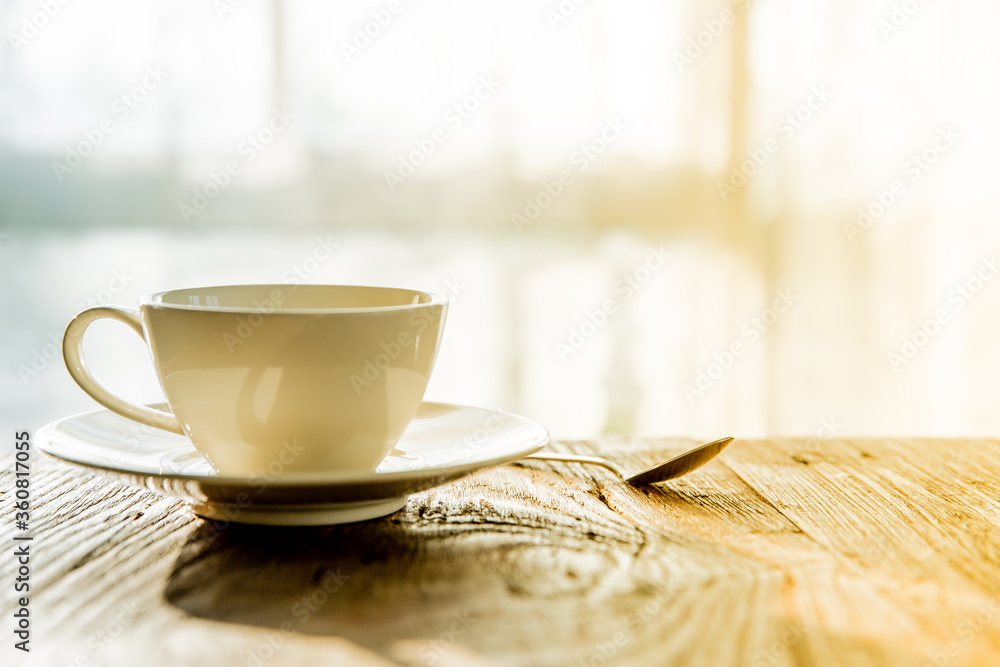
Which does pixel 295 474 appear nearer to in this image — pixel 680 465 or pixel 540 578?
pixel 540 578

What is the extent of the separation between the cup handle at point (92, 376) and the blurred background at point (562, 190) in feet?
4.66

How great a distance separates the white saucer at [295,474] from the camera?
16.1 inches

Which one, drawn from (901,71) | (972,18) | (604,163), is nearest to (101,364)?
(604,163)

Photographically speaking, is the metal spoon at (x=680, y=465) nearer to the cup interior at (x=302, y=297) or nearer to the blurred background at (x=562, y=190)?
the cup interior at (x=302, y=297)

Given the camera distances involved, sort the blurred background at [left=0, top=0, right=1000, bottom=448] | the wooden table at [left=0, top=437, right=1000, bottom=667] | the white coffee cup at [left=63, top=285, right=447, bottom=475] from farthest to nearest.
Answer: the blurred background at [left=0, top=0, right=1000, bottom=448]
the white coffee cup at [left=63, top=285, right=447, bottom=475]
the wooden table at [left=0, top=437, right=1000, bottom=667]

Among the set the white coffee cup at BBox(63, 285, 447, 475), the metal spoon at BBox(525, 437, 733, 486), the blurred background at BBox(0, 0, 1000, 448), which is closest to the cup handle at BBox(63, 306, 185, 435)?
the white coffee cup at BBox(63, 285, 447, 475)

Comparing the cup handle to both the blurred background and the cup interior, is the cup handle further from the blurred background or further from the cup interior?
the blurred background

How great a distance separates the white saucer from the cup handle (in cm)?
2

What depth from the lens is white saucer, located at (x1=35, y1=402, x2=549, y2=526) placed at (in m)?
0.41

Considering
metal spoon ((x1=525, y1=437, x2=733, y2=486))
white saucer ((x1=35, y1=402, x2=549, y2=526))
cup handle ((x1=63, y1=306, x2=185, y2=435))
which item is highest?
cup handle ((x1=63, y1=306, x2=185, y2=435))

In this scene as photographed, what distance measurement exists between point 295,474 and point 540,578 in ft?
0.43

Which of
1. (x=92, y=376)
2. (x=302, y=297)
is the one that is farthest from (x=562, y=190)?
(x=92, y=376)

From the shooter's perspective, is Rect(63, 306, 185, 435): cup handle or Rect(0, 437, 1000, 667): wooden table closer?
Rect(0, 437, 1000, 667): wooden table

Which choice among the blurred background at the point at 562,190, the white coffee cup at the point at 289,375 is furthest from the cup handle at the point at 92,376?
the blurred background at the point at 562,190
